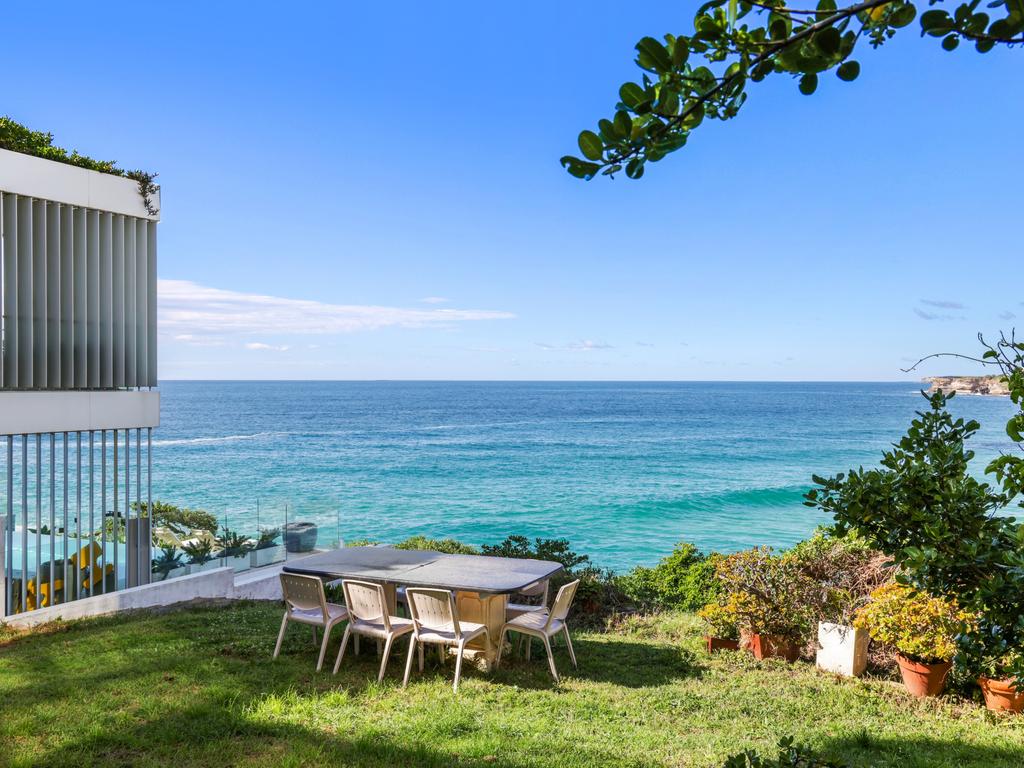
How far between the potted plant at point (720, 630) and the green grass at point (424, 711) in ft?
0.75

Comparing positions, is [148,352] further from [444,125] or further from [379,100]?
[444,125]

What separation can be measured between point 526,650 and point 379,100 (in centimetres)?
2235

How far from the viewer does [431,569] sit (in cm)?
730

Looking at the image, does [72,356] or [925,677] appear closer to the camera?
[925,677]

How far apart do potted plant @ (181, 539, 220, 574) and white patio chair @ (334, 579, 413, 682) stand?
4003mm

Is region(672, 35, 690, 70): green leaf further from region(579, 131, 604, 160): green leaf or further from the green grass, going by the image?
the green grass

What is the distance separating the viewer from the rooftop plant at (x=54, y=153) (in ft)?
26.8

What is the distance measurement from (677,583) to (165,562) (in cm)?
694

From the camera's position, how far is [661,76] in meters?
1.12

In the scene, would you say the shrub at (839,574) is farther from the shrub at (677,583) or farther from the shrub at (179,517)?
the shrub at (179,517)

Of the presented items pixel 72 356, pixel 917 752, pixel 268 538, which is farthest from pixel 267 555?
pixel 917 752

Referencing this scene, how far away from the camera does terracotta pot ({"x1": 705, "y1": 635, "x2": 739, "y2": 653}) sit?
25.2ft

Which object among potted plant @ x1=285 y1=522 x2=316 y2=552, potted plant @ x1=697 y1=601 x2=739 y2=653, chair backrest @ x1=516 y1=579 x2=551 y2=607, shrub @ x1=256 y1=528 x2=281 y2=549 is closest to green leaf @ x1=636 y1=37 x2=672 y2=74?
chair backrest @ x1=516 y1=579 x2=551 y2=607

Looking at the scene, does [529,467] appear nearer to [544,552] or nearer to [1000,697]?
[544,552]
